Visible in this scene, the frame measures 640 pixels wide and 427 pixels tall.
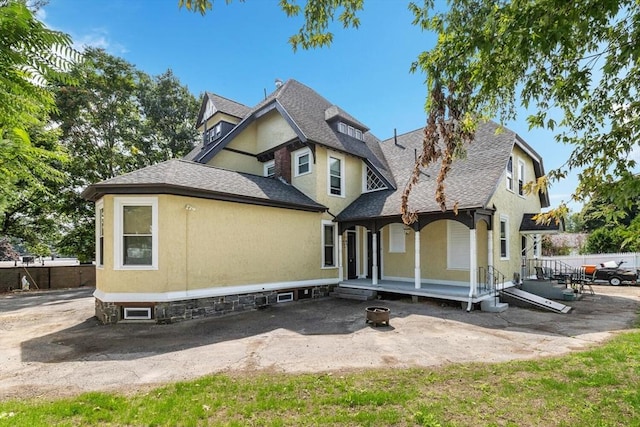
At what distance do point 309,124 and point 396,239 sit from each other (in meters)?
6.17

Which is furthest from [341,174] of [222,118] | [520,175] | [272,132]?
[520,175]

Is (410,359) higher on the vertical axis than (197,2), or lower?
lower

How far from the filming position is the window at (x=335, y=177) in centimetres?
1392

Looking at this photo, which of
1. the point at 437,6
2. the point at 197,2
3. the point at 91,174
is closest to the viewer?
the point at 197,2

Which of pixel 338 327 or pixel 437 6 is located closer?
pixel 437 6

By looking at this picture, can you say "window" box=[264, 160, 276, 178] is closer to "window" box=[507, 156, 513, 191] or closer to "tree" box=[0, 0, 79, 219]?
"window" box=[507, 156, 513, 191]

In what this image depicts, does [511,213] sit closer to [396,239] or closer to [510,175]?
[510,175]

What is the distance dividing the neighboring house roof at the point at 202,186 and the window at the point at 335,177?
4.31 feet

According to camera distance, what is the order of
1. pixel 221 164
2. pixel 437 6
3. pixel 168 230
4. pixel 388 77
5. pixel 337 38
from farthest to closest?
pixel 221 164 → pixel 168 230 → pixel 388 77 → pixel 337 38 → pixel 437 6

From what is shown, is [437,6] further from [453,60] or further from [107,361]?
[107,361]

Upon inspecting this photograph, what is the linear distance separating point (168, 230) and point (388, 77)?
7.04 metres

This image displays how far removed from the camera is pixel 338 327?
832cm

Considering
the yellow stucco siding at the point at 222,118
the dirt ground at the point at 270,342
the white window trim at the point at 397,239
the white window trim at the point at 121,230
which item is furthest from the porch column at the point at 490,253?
the yellow stucco siding at the point at 222,118

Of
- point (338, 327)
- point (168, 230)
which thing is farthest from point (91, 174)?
point (338, 327)
